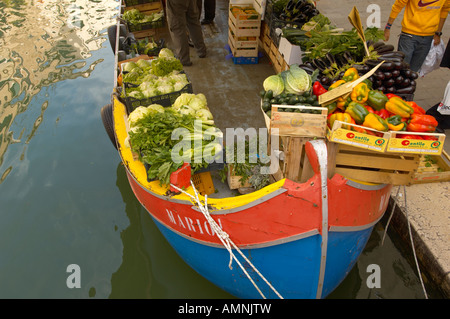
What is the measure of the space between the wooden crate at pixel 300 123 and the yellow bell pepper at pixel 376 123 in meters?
0.39

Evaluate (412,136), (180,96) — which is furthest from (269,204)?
(180,96)

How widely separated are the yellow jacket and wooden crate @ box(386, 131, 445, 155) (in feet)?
13.7

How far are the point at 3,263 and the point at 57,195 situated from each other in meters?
1.61

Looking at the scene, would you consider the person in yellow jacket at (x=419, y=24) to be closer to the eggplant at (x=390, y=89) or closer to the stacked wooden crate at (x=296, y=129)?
the eggplant at (x=390, y=89)

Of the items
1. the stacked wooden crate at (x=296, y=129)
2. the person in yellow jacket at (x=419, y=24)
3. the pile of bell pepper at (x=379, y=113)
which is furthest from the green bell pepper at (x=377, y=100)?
the person in yellow jacket at (x=419, y=24)

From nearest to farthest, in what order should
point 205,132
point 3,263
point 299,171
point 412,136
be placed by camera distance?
point 412,136
point 299,171
point 205,132
point 3,263

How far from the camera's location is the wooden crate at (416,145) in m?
2.84

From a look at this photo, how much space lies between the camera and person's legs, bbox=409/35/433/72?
6163 millimetres

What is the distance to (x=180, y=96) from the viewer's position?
15.5 ft

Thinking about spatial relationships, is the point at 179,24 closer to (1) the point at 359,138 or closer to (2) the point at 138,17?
(2) the point at 138,17

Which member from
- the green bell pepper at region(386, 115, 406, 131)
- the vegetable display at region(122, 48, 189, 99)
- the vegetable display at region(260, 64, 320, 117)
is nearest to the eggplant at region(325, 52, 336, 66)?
the vegetable display at region(260, 64, 320, 117)

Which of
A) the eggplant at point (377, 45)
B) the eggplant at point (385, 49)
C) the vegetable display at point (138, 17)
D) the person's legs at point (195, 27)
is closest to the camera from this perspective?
the eggplant at point (385, 49)
